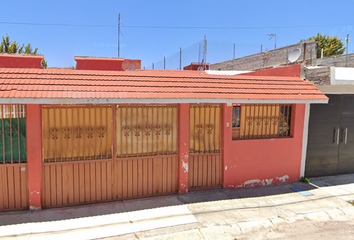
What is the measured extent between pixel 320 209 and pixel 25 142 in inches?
249

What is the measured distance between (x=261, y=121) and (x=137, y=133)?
11.0ft

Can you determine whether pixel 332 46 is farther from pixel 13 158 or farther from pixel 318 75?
pixel 13 158

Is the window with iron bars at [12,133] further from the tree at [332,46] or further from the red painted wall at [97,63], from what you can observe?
the tree at [332,46]

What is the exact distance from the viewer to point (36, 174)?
4.72m

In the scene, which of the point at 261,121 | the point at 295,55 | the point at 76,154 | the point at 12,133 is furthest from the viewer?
the point at 295,55

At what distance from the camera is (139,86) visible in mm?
5207

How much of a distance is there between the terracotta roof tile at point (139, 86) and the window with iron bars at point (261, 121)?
57 centimetres

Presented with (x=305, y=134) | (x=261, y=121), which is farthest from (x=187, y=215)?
(x=305, y=134)

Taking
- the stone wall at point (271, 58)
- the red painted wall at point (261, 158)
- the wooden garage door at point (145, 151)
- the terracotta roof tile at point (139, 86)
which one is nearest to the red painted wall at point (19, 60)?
the terracotta roof tile at point (139, 86)

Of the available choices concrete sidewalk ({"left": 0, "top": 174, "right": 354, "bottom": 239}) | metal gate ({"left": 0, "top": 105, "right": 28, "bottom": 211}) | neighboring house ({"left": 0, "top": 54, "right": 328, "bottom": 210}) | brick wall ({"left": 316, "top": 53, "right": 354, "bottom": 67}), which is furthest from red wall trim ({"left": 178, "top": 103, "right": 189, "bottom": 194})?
brick wall ({"left": 316, "top": 53, "right": 354, "bottom": 67})

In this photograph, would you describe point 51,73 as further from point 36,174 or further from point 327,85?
point 327,85

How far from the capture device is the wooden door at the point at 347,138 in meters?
7.20

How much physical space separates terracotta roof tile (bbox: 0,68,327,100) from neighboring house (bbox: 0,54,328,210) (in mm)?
22

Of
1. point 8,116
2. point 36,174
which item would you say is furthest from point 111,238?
point 8,116
